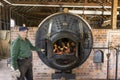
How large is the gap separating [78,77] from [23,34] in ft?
7.20

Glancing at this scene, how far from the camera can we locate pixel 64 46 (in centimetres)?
553

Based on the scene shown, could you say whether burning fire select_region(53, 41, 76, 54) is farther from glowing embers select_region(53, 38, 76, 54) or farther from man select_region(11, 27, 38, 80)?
man select_region(11, 27, 38, 80)

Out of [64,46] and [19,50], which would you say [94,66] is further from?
[19,50]

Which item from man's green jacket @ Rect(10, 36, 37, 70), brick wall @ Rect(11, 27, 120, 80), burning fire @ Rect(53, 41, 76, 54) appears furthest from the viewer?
brick wall @ Rect(11, 27, 120, 80)

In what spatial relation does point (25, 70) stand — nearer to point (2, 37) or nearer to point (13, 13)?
point (2, 37)

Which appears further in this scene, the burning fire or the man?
the burning fire

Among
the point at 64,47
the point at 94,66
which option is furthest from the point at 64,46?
the point at 94,66

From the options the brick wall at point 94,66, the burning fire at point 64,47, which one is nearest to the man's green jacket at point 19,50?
the burning fire at point 64,47

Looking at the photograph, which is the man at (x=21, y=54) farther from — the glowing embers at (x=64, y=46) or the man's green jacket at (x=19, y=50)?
the glowing embers at (x=64, y=46)

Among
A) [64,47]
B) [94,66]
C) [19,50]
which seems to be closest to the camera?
[19,50]

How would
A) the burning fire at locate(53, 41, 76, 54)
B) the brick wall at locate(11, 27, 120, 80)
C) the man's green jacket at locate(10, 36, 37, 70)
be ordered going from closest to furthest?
the man's green jacket at locate(10, 36, 37, 70), the burning fire at locate(53, 41, 76, 54), the brick wall at locate(11, 27, 120, 80)

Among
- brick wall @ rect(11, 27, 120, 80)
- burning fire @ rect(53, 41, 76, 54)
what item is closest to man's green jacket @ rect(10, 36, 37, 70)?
burning fire @ rect(53, 41, 76, 54)

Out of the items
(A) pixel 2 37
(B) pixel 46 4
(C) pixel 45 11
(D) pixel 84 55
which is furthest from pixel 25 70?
(C) pixel 45 11

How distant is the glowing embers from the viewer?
17.9 ft
